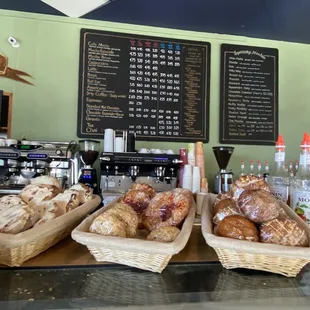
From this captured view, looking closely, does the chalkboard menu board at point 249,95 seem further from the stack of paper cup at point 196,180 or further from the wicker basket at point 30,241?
the wicker basket at point 30,241

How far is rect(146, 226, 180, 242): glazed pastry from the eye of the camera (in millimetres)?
659

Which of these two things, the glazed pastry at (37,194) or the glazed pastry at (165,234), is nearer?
the glazed pastry at (165,234)

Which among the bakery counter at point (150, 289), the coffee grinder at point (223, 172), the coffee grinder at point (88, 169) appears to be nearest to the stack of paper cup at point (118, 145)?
the coffee grinder at point (88, 169)

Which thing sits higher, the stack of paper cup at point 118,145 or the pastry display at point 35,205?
the stack of paper cup at point 118,145

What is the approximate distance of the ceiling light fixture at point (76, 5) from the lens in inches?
89.4

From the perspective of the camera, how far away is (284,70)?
2859 mm

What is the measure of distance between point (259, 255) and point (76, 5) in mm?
2375

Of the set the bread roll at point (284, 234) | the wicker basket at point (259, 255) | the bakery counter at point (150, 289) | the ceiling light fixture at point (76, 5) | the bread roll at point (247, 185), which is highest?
the ceiling light fixture at point (76, 5)

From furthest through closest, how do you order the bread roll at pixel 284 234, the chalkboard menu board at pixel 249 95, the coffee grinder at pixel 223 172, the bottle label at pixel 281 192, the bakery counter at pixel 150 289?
the chalkboard menu board at pixel 249 95
the coffee grinder at pixel 223 172
the bottle label at pixel 281 192
the bread roll at pixel 284 234
the bakery counter at pixel 150 289

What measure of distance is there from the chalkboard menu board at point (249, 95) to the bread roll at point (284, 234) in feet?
6.82

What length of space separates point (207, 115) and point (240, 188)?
73.7 inches

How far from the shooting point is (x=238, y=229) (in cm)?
66

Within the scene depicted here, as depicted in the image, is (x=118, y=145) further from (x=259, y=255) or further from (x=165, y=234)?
(x=259, y=255)

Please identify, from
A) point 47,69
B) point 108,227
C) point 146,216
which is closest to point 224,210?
point 146,216
